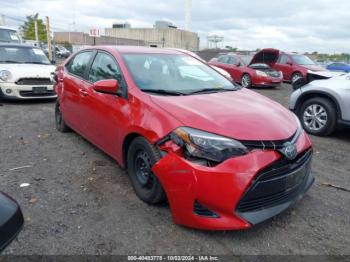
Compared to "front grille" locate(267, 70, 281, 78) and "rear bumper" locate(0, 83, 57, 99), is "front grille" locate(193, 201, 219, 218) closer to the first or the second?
"rear bumper" locate(0, 83, 57, 99)

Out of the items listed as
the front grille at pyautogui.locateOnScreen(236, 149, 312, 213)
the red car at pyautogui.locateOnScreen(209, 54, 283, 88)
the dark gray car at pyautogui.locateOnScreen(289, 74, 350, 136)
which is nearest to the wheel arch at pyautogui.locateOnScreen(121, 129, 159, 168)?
the front grille at pyautogui.locateOnScreen(236, 149, 312, 213)

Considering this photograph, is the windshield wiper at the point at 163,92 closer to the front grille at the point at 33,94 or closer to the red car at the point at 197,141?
the red car at the point at 197,141

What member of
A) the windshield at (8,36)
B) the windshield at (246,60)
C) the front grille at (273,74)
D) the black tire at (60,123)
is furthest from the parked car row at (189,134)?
the windshield at (246,60)

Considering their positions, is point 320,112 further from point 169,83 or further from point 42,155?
point 42,155

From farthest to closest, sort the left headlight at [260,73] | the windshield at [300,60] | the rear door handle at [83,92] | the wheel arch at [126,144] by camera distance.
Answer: the windshield at [300,60], the left headlight at [260,73], the rear door handle at [83,92], the wheel arch at [126,144]

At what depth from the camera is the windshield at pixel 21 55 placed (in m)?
8.61

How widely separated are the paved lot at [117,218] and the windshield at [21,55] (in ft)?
16.5

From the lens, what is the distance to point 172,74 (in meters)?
3.74

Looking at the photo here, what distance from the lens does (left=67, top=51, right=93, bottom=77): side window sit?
14.9 ft

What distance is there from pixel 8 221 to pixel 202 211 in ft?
4.75

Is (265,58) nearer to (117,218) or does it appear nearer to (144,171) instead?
(144,171)

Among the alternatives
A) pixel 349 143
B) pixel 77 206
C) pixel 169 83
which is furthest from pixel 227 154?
pixel 349 143

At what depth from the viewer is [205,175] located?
240 centimetres

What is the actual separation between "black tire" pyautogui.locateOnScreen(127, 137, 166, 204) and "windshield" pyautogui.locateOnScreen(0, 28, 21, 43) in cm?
1308
